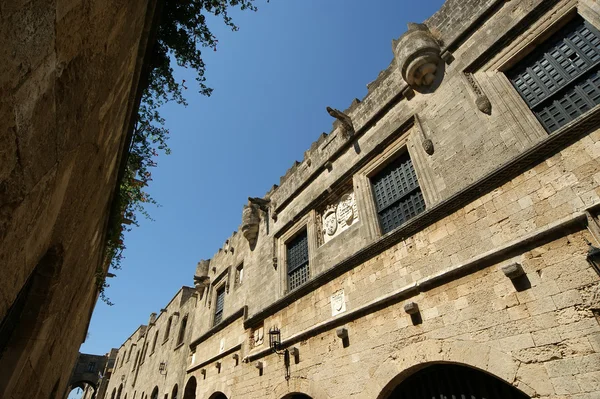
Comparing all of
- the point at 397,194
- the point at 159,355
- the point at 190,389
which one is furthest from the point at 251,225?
the point at 159,355

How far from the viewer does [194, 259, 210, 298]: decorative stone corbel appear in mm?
14250

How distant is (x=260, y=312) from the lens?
8406 mm

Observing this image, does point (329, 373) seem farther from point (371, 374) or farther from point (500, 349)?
point (500, 349)

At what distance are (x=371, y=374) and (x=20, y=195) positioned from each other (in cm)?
507

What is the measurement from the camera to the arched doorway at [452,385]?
3.88 m

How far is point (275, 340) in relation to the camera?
7.34 metres

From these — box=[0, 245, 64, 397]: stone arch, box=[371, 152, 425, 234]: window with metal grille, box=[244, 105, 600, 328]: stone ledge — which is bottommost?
box=[0, 245, 64, 397]: stone arch

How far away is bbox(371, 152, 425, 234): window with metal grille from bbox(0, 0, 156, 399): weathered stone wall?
4777mm

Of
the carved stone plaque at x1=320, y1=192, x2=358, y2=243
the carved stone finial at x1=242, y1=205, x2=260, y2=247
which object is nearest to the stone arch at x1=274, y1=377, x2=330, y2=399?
the carved stone plaque at x1=320, y1=192, x2=358, y2=243

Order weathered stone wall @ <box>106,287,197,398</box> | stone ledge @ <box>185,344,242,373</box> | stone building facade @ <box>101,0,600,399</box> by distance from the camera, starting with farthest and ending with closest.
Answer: weathered stone wall @ <box>106,287,197,398</box>
stone ledge @ <box>185,344,242,373</box>
stone building facade @ <box>101,0,600,399</box>

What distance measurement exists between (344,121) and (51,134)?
6522 millimetres

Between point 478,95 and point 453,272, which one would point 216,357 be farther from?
point 478,95

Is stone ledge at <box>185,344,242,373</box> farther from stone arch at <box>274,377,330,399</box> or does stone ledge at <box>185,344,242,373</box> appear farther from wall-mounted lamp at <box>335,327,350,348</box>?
wall-mounted lamp at <box>335,327,350,348</box>

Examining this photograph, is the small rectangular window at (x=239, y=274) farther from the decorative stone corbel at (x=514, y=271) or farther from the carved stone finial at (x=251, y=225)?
the decorative stone corbel at (x=514, y=271)
